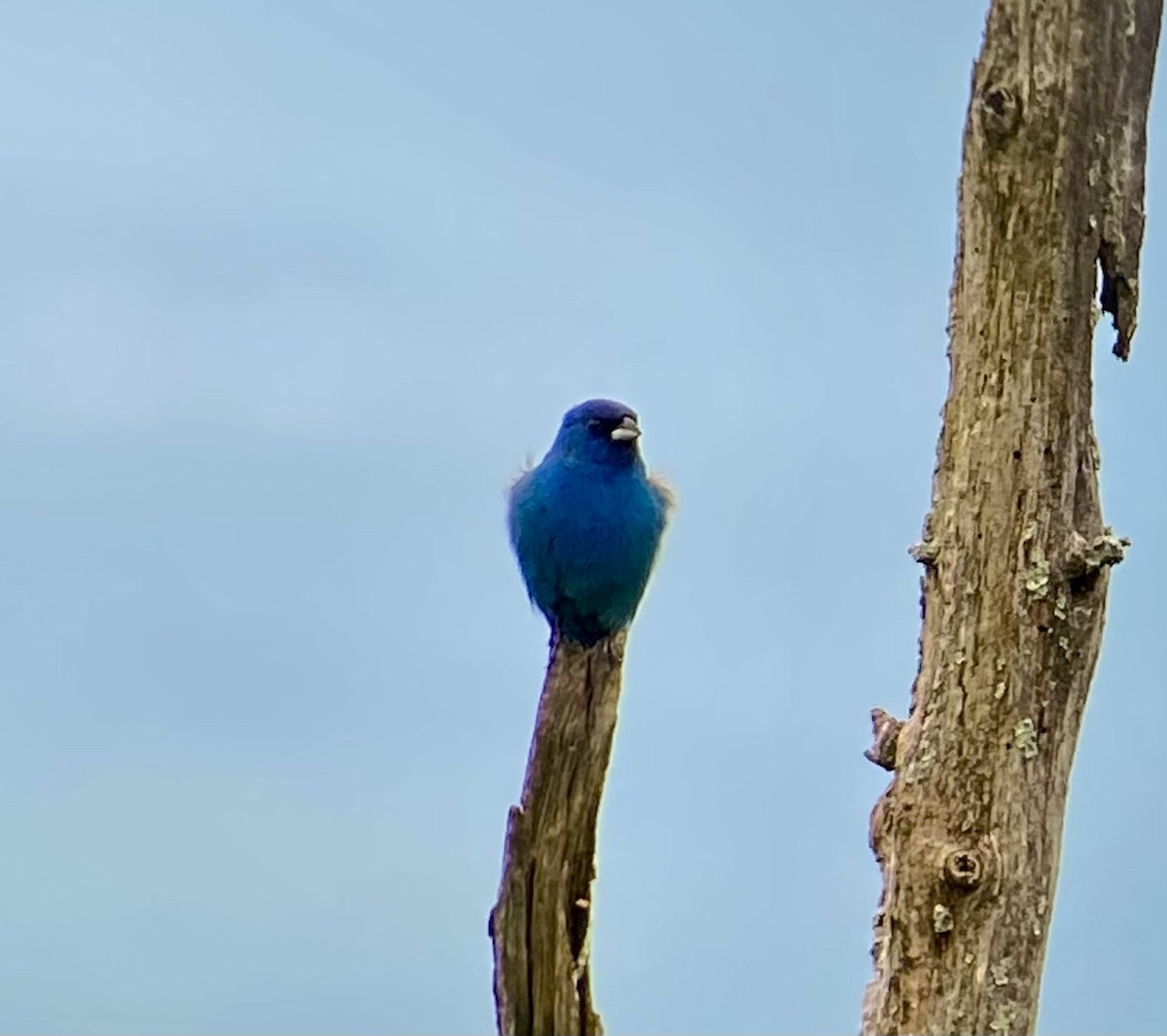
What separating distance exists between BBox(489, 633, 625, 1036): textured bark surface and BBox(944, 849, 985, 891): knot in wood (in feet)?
3.19

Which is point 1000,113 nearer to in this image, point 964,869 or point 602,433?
point 602,433

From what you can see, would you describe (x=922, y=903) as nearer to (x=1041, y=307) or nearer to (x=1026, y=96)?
(x=1041, y=307)

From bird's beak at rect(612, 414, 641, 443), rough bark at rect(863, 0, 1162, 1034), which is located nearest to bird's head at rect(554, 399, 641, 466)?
bird's beak at rect(612, 414, 641, 443)

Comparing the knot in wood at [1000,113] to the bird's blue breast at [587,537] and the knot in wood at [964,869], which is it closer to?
the bird's blue breast at [587,537]

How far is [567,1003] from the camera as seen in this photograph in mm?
5773

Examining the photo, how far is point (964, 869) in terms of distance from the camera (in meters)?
5.89

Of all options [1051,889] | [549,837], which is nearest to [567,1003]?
[549,837]

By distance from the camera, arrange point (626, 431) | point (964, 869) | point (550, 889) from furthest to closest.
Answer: point (626, 431)
point (964, 869)
point (550, 889)

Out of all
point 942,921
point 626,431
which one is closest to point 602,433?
point 626,431

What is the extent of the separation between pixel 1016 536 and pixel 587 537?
133 centimetres

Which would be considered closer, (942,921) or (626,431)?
(942,921)

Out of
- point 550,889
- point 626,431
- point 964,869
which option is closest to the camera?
point 550,889

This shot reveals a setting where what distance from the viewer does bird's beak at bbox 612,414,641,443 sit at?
652 cm

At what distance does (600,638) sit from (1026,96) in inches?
75.6
